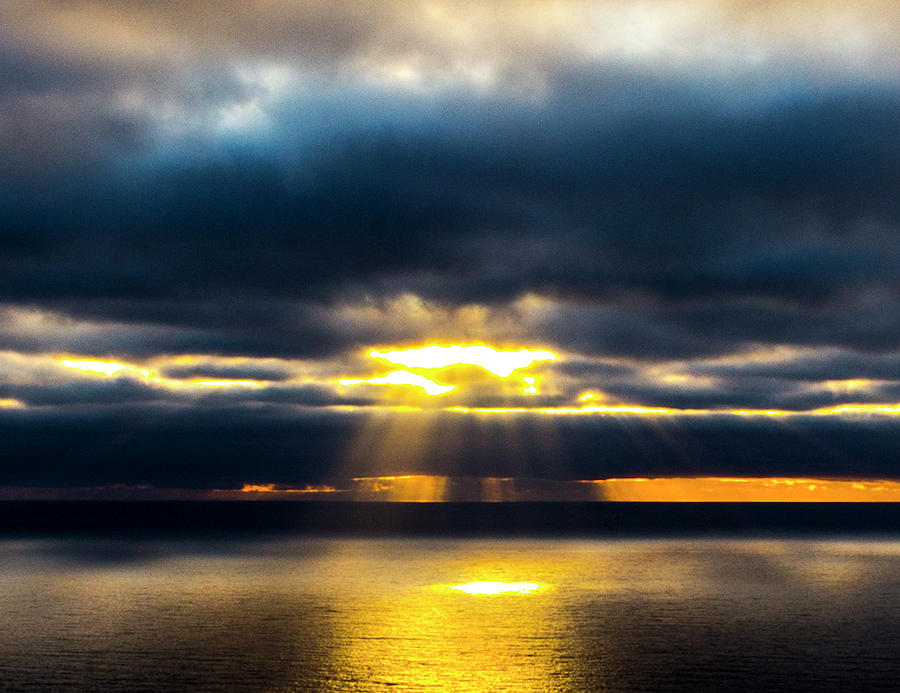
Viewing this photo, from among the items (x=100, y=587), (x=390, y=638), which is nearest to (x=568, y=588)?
(x=390, y=638)

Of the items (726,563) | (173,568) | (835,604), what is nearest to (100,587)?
(173,568)

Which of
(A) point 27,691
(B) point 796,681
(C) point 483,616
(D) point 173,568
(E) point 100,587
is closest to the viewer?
(A) point 27,691

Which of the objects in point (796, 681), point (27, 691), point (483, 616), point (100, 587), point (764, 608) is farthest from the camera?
point (100, 587)

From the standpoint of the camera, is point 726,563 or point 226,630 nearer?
point 226,630

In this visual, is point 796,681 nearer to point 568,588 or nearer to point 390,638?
point 390,638

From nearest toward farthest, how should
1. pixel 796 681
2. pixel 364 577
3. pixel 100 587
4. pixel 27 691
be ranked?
pixel 27 691, pixel 796 681, pixel 100 587, pixel 364 577

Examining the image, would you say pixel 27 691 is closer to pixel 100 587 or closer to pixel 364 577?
pixel 100 587
